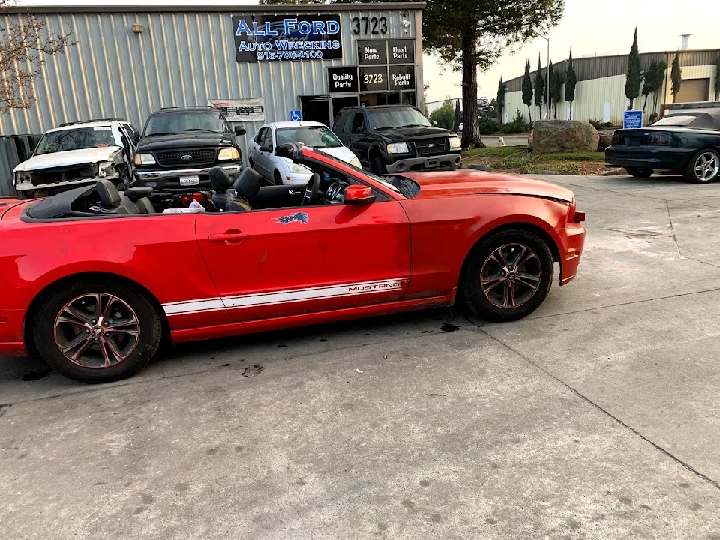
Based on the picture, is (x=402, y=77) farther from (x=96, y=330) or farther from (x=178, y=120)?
(x=96, y=330)

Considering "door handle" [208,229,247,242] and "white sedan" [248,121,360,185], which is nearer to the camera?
"door handle" [208,229,247,242]

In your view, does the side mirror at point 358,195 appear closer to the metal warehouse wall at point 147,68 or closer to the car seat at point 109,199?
the car seat at point 109,199

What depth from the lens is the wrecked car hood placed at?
10.1 meters

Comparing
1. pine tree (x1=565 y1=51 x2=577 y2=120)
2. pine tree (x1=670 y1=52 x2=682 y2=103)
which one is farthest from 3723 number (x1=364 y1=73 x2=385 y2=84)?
pine tree (x1=565 y1=51 x2=577 y2=120)

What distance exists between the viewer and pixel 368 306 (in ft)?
13.9

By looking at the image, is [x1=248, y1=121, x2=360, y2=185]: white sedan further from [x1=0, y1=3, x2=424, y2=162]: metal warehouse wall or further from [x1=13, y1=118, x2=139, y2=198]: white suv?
[x1=0, y1=3, x2=424, y2=162]: metal warehouse wall

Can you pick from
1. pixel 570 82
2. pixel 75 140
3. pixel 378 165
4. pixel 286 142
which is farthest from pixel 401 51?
pixel 570 82

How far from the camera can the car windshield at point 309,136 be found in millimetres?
12086

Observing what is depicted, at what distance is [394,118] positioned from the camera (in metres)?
13.3

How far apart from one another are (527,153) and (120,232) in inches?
658

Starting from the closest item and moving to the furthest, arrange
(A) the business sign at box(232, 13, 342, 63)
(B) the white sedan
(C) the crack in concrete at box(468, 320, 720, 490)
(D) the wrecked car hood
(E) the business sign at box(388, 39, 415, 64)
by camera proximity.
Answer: (C) the crack in concrete at box(468, 320, 720, 490)
(D) the wrecked car hood
(B) the white sedan
(A) the business sign at box(232, 13, 342, 63)
(E) the business sign at box(388, 39, 415, 64)

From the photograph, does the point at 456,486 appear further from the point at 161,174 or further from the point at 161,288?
the point at 161,174

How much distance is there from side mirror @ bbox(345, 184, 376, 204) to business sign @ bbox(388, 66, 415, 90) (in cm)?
1570

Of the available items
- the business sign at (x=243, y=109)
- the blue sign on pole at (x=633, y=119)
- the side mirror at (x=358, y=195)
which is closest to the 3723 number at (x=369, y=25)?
the business sign at (x=243, y=109)
